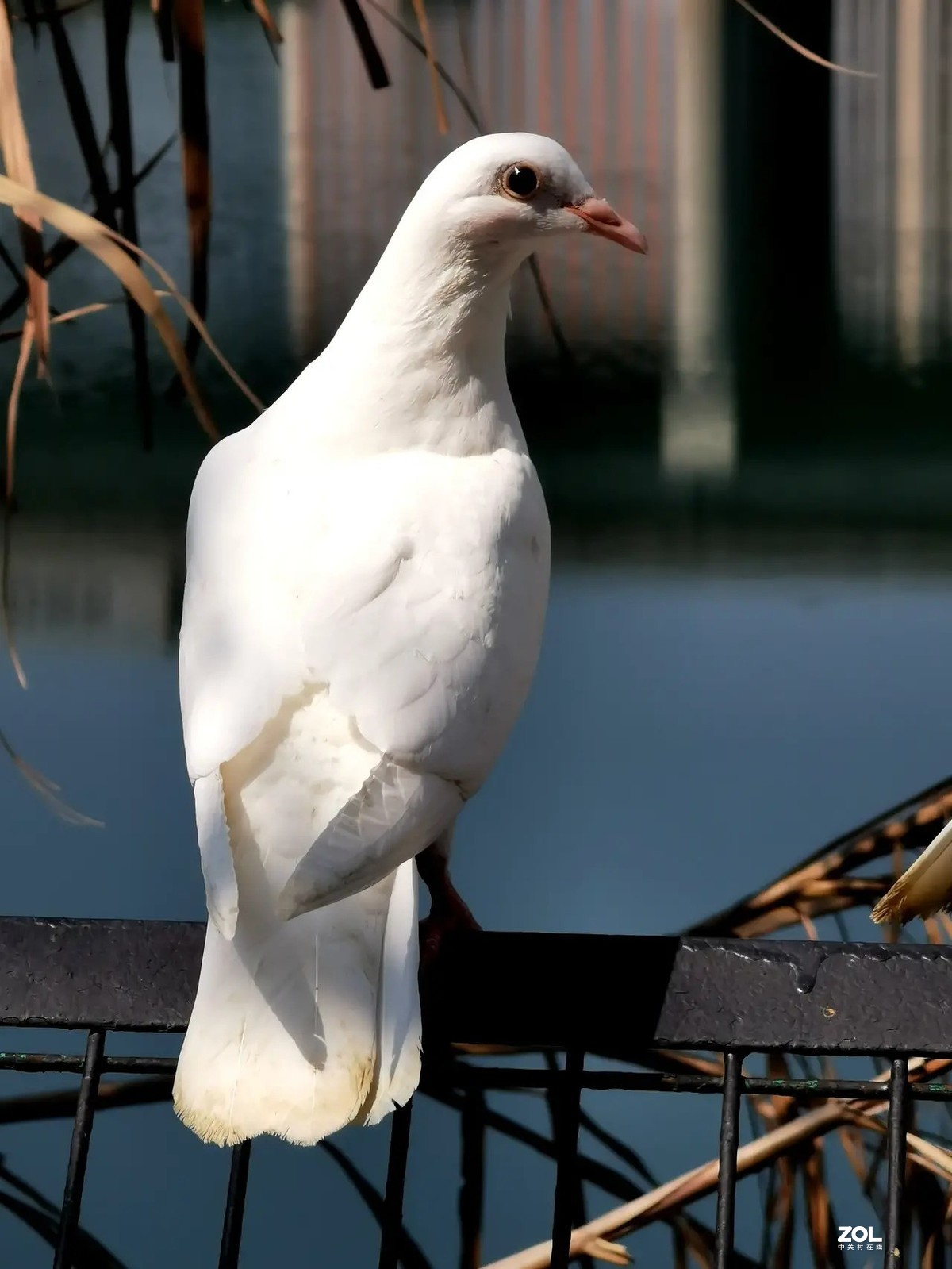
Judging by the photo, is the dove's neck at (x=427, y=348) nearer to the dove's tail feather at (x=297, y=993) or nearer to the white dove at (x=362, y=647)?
the white dove at (x=362, y=647)

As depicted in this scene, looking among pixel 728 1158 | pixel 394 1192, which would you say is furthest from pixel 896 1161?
pixel 394 1192

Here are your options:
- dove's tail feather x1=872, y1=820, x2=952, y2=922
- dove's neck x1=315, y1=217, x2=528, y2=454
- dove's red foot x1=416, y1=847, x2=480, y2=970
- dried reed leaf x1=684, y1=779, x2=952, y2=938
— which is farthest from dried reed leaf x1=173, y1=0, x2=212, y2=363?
dried reed leaf x1=684, y1=779, x2=952, y2=938

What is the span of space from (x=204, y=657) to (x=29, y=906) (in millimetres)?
900

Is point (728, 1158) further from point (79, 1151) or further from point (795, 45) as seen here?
point (795, 45)

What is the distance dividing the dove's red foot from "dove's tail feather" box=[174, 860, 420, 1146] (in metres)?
0.06

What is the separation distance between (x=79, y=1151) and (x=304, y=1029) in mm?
158

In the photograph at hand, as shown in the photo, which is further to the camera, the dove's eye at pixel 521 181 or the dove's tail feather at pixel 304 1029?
the dove's eye at pixel 521 181

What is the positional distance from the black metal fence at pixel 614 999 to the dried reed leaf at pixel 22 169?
0.48m

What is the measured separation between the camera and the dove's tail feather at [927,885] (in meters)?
0.74

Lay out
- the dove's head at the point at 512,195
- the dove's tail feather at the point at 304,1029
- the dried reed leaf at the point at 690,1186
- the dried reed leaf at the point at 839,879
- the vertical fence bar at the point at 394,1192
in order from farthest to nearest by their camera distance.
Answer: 1. the dried reed leaf at the point at 839,879
2. the dried reed leaf at the point at 690,1186
3. the dove's head at the point at 512,195
4. the vertical fence bar at the point at 394,1192
5. the dove's tail feather at the point at 304,1029

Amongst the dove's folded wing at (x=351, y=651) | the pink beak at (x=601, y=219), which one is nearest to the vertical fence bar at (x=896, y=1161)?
the dove's folded wing at (x=351, y=651)

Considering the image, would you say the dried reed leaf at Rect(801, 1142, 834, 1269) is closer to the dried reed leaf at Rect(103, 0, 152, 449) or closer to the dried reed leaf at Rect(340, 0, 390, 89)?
the dried reed leaf at Rect(103, 0, 152, 449)

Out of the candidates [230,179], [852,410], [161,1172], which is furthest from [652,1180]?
[230,179]

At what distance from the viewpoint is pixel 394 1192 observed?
80 centimetres
